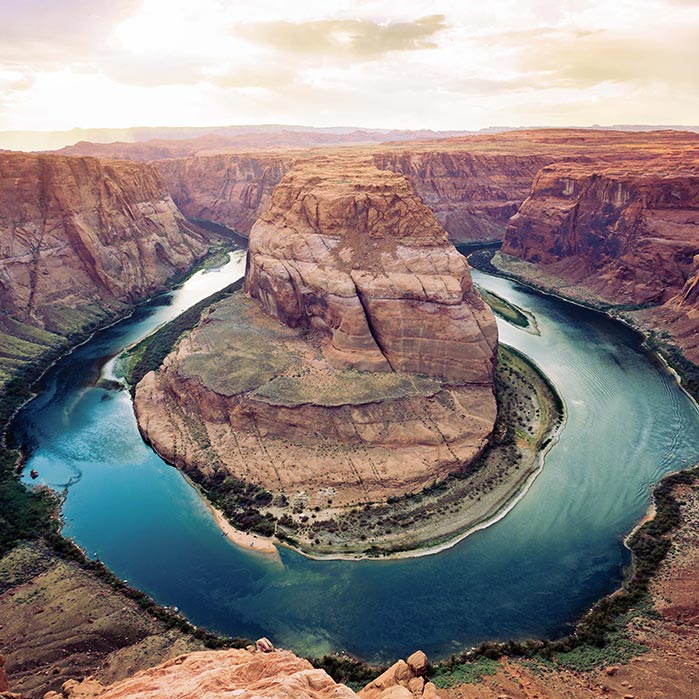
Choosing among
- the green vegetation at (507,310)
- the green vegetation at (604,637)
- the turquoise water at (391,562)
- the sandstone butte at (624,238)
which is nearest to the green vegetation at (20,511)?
the turquoise water at (391,562)

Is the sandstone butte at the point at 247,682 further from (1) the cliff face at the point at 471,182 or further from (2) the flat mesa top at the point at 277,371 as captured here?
(1) the cliff face at the point at 471,182

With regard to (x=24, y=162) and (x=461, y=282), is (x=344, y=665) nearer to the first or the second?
(x=461, y=282)

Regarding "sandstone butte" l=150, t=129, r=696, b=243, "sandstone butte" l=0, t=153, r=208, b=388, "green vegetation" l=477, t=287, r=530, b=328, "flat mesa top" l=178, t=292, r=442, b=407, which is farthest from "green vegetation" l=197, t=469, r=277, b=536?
"sandstone butte" l=150, t=129, r=696, b=243

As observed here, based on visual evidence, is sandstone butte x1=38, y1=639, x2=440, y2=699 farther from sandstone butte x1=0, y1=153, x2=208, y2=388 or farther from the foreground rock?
sandstone butte x1=0, y1=153, x2=208, y2=388

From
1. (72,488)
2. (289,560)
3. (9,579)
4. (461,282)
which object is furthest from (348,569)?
(461,282)

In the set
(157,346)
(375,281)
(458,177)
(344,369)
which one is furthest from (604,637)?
(458,177)

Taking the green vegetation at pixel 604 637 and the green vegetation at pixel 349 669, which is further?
the green vegetation at pixel 349 669
